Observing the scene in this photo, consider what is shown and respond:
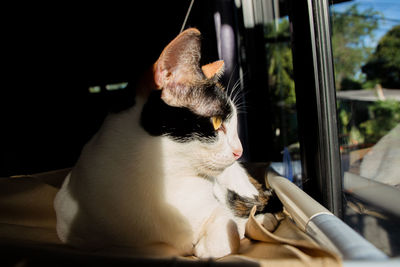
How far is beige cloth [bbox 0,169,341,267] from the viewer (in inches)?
17.1

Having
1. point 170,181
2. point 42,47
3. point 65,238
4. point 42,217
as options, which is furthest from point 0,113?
point 170,181

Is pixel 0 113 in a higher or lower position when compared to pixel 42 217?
higher

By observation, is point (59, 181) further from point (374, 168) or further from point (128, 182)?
point (374, 168)

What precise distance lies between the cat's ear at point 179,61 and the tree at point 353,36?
92cm

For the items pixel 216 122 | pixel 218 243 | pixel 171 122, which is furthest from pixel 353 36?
pixel 218 243

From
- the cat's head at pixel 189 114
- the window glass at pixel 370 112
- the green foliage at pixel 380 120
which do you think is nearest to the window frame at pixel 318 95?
the window glass at pixel 370 112

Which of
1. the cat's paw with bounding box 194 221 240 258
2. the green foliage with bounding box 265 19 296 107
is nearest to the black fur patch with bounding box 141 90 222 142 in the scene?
the cat's paw with bounding box 194 221 240 258

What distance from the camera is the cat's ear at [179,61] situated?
2.22ft

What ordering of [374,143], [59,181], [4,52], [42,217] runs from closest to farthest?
[42,217] < [374,143] < [59,181] < [4,52]

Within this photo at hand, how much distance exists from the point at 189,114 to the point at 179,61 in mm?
156

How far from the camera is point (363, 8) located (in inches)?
52.5

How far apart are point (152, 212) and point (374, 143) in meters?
1.02

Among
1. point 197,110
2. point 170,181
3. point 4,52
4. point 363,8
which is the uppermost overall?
point 4,52

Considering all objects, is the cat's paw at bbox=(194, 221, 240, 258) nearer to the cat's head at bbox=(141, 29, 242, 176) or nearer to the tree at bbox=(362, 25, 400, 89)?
the cat's head at bbox=(141, 29, 242, 176)
